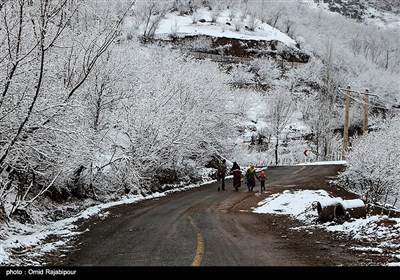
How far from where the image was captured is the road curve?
281 inches

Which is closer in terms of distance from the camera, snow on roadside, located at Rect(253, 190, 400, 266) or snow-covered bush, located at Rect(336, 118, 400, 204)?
snow on roadside, located at Rect(253, 190, 400, 266)

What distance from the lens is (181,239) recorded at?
9.09m

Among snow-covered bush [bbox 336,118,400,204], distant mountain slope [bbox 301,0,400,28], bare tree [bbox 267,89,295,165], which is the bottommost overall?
snow-covered bush [bbox 336,118,400,204]

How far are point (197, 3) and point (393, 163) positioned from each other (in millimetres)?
82156

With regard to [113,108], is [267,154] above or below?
below

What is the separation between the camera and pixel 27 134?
9984 mm

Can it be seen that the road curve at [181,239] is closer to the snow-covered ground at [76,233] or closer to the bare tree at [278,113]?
the snow-covered ground at [76,233]

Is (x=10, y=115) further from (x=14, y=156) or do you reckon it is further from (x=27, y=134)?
(x=14, y=156)

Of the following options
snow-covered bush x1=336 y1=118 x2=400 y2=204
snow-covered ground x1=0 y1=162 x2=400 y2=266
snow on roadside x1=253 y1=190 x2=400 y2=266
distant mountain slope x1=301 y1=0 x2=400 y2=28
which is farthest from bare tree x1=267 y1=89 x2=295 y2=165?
distant mountain slope x1=301 y1=0 x2=400 y2=28

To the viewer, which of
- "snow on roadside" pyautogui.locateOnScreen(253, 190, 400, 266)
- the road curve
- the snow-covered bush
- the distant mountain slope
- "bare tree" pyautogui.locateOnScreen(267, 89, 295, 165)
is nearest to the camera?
the road curve

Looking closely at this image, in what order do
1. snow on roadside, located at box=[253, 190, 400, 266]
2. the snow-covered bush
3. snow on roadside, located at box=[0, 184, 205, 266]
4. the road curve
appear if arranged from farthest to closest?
the snow-covered bush
snow on roadside, located at box=[253, 190, 400, 266]
snow on roadside, located at box=[0, 184, 205, 266]
the road curve

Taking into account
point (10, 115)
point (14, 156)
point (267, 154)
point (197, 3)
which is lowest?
point (267, 154)

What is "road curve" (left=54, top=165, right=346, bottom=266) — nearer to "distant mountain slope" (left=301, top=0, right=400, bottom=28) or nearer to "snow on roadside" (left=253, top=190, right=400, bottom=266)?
"snow on roadside" (left=253, top=190, right=400, bottom=266)
